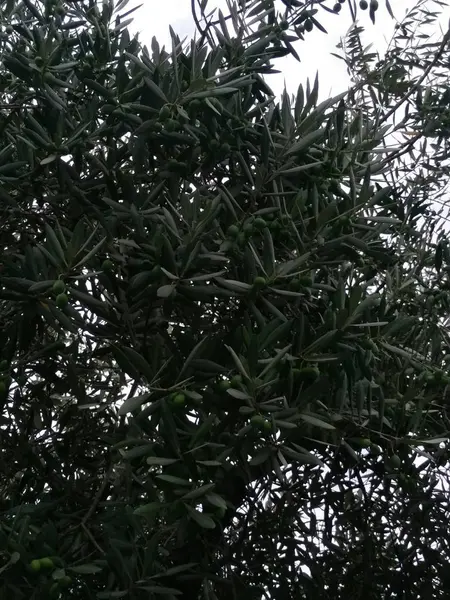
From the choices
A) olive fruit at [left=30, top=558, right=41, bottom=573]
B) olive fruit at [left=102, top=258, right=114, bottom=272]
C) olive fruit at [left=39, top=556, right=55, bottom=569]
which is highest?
olive fruit at [left=102, top=258, right=114, bottom=272]

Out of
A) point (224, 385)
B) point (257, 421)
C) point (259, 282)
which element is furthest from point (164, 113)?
point (257, 421)

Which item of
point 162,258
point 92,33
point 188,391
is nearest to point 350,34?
point 92,33

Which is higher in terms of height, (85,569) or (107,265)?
(107,265)

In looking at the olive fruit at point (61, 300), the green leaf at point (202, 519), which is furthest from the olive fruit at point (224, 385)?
the olive fruit at point (61, 300)

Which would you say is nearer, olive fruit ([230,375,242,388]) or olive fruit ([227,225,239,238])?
olive fruit ([230,375,242,388])

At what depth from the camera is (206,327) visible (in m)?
2.36

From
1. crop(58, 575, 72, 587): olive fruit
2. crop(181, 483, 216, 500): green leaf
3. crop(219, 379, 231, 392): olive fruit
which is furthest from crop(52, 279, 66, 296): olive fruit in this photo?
crop(58, 575, 72, 587): olive fruit

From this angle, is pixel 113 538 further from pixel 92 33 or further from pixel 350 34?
pixel 350 34

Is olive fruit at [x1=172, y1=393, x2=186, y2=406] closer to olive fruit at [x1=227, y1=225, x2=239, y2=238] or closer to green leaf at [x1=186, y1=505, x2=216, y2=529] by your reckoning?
A: green leaf at [x1=186, y1=505, x2=216, y2=529]

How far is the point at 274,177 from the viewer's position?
2295 mm

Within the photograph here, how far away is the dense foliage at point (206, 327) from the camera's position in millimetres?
1892

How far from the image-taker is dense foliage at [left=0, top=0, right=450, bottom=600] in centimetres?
189

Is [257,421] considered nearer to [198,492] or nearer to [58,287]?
[198,492]

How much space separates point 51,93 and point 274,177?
0.67 m
